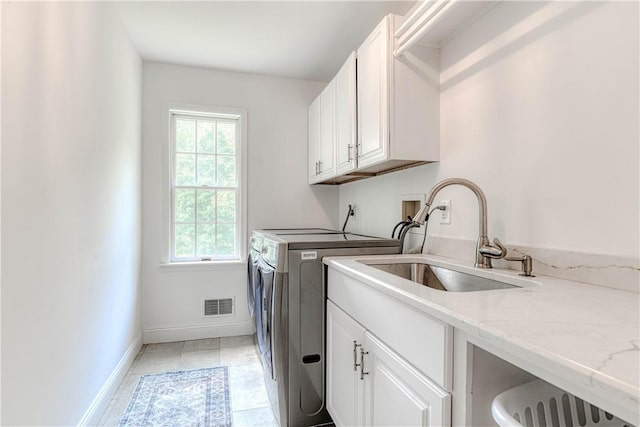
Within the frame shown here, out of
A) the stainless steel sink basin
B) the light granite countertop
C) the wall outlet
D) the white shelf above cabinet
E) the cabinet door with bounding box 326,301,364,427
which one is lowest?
the cabinet door with bounding box 326,301,364,427

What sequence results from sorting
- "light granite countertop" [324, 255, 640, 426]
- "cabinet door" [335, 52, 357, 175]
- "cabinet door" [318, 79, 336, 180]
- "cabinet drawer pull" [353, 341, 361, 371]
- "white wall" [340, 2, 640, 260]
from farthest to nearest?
"cabinet door" [318, 79, 336, 180], "cabinet door" [335, 52, 357, 175], "cabinet drawer pull" [353, 341, 361, 371], "white wall" [340, 2, 640, 260], "light granite countertop" [324, 255, 640, 426]

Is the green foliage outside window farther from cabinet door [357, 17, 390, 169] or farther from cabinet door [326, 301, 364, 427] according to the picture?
cabinet door [326, 301, 364, 427]

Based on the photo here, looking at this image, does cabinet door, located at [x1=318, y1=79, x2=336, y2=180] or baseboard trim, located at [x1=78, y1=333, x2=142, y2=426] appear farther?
cabinet door, located at [x1=318, y1=79, x2=336, y2=180]

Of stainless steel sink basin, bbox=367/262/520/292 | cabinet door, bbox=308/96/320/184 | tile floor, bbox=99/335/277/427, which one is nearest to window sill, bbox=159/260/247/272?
tile floor, bbox=99/335/277/427

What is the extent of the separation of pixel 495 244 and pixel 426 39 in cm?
115

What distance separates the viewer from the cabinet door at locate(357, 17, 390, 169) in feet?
5.53

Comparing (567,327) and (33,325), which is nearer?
(567,327)

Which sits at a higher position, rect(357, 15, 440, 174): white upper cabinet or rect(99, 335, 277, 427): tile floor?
rect(357, 15, 440, 174): white upper cabinet

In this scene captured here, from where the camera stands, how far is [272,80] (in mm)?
3119

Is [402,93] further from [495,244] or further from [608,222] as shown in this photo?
[608,222]

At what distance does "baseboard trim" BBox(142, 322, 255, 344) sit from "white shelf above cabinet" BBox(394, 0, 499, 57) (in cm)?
258

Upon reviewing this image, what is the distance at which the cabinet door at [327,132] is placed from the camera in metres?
2.41

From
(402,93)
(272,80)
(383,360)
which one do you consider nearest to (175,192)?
(272,80)

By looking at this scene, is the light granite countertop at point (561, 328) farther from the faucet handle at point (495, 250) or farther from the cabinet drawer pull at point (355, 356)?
the cabinet drawer pull at point (355, 356)
